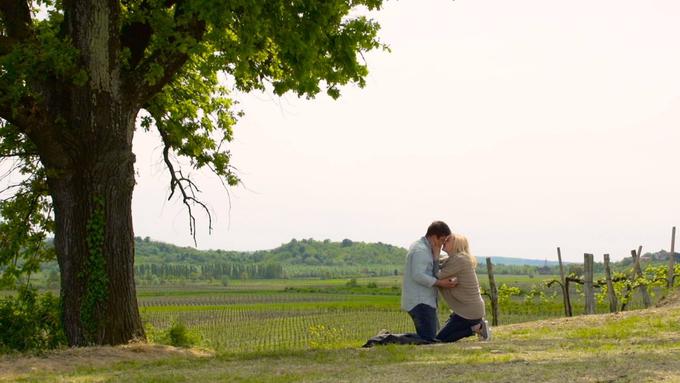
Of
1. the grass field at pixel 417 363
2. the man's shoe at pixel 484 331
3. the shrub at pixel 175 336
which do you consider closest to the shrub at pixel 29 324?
the shrub at pixel 175 336

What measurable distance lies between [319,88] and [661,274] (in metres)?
17.5

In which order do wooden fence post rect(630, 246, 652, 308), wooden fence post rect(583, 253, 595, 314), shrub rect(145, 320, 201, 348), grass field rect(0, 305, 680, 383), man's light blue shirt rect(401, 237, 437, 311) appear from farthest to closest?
wooden fence post rect(630, 246, 652, 308), wooden fence post rect(583, 253, 595, 314), shrub rect(145, 320, 201, 348), man's light blue shirt rect(401, 237, 437, 311), grass field rect(0, 305, 680, 383)

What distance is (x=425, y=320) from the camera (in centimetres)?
1218

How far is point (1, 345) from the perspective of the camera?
1568 cm

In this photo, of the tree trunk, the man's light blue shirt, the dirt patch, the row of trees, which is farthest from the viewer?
the row of trees

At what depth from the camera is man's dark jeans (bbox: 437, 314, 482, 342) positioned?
12.6 meters

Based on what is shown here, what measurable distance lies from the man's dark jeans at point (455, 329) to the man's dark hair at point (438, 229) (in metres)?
1.34

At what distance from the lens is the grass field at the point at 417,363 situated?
28.1 feet

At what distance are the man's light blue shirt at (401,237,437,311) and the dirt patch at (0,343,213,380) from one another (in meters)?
3.12

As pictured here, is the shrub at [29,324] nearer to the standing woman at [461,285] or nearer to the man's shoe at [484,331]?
the standing woman at [461,285]

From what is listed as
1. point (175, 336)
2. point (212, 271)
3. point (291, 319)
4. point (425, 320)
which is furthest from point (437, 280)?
point (212, 271)

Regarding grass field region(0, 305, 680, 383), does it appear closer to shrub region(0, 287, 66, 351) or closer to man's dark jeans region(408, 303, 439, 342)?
man's dark jeans region(408, 303, 439, 342)

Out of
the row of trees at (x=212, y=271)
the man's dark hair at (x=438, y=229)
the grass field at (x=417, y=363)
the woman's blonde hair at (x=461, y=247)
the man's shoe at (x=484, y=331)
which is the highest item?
the row of trees at (x=212, y=271)

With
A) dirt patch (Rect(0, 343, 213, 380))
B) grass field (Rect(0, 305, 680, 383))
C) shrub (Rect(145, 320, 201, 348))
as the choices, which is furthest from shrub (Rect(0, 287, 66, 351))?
grass field (Rect(0, 305, 680, 383))
